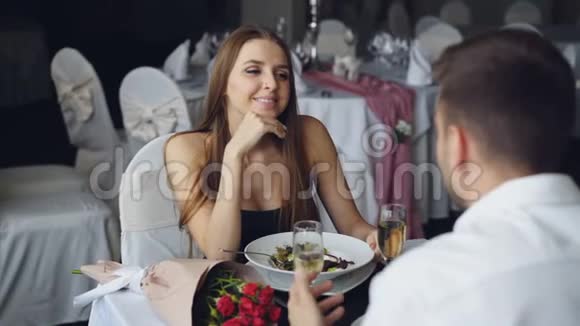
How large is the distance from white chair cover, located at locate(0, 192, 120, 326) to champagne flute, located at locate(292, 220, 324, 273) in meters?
1.63

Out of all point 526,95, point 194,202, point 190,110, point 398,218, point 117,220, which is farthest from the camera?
point 190,110

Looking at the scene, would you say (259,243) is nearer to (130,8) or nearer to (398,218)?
(398,218)

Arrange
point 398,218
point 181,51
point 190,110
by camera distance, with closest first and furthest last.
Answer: point 398,218 < point 190,110 < point 181,51

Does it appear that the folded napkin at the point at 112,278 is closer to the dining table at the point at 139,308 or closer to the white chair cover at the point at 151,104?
the dining table at the point at 139,308

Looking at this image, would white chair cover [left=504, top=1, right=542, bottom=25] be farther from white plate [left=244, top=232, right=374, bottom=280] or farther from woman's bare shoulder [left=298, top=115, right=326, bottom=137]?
white plate [left=244, top=232, right=374, bottom=280]

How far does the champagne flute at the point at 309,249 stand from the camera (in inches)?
61.7

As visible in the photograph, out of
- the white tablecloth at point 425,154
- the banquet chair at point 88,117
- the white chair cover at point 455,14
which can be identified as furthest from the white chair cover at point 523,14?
the banquet chair at point 88,117

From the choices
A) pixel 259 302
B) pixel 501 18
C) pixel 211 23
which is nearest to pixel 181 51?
pixel 259 302

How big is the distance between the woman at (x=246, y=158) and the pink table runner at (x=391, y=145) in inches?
67.5

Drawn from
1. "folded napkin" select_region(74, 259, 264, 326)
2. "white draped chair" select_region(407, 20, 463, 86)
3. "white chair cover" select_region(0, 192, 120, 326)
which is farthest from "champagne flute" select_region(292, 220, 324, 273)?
"white draped chair" select_region(407, 20, 463, 86)

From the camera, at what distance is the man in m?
0.96

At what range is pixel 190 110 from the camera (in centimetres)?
383

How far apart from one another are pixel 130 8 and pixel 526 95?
29.3ft

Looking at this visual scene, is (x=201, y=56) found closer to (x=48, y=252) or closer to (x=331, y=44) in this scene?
(x=331, y=44)
